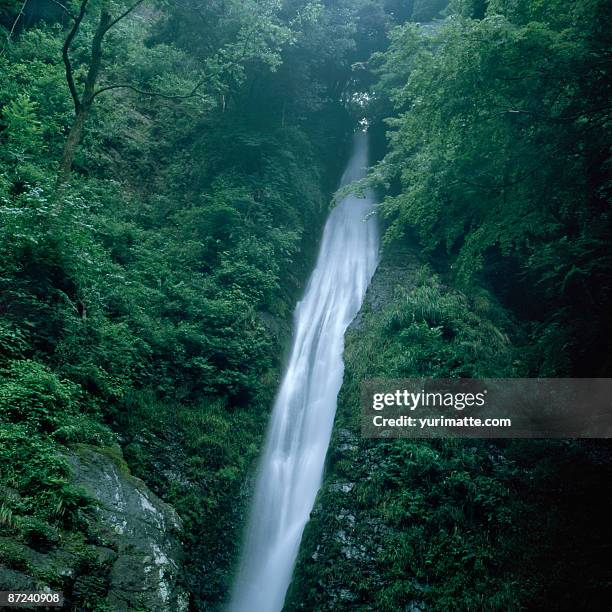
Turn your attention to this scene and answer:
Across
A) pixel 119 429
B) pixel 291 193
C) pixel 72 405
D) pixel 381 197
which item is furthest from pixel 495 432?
pixel 381 197

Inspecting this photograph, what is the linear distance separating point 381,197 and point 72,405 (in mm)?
16169

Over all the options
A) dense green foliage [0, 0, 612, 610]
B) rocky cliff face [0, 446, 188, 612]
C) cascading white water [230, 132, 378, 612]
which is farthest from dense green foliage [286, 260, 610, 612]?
rocky cliff face [0, 446, 188, 612]

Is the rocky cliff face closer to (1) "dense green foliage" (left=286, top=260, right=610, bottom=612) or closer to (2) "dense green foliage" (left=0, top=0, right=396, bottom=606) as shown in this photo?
(2) "dense green foliage" (left=0, top=0, right=396, bottom=606)

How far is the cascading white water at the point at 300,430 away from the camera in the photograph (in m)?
7.38

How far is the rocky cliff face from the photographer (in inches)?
143

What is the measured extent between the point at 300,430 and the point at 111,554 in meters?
5.64

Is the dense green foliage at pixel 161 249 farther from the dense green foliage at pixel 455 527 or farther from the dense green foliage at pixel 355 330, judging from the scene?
the dense green foliage at pixel 455 527

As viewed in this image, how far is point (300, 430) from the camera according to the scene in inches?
381

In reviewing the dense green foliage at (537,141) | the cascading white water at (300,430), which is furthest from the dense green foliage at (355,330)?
the cascading white water at (300,430)

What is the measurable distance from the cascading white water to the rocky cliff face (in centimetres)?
230

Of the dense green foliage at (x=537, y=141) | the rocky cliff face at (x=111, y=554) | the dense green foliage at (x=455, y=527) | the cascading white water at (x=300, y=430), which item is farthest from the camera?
the cascading white water at (x=300, y=430)

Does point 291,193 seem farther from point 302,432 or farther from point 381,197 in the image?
point 302,432

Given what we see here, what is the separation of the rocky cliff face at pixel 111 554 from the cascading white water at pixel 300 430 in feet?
7.55

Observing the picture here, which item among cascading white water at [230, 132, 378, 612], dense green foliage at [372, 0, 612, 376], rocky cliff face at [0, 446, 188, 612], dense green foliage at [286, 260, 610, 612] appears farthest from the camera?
cascading white water at [230, 132, 378, 612]
